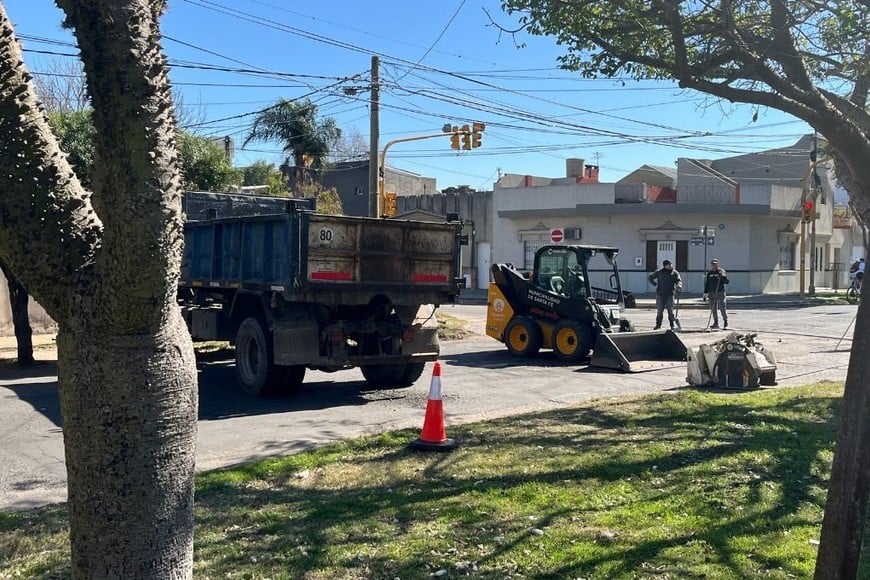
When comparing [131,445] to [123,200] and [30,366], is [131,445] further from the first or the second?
[30,366]

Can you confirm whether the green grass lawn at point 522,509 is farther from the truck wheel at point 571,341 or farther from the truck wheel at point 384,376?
the truck wheel at point 571,341

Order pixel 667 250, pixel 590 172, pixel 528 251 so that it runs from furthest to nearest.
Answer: pixel 590 172, pixel 528 251, pixel 667 250

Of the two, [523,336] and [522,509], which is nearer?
[522,509]

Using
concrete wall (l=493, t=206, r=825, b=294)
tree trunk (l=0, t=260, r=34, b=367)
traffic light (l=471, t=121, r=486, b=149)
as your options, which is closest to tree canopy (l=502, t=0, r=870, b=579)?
tree trunk (l=0, t=260, r=34, b=367)

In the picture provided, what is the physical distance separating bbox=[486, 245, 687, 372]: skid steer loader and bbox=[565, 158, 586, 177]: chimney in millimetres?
28093

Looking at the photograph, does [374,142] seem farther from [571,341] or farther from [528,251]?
[528,251]

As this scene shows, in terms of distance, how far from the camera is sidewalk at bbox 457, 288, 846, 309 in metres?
32.4

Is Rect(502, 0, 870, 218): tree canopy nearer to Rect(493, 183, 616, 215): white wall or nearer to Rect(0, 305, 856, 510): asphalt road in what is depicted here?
Rect(0, 305, 856, 510): asphalt road

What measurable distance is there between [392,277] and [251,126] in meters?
29.2

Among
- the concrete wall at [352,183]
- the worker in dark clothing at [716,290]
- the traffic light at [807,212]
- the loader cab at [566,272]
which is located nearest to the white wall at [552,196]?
the traffic light at [807,212]

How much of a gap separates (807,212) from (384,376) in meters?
27.4

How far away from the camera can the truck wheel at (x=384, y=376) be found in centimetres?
1247

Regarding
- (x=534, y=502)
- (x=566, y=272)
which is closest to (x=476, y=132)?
(x=566, y=272)

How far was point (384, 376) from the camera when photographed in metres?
12.5
